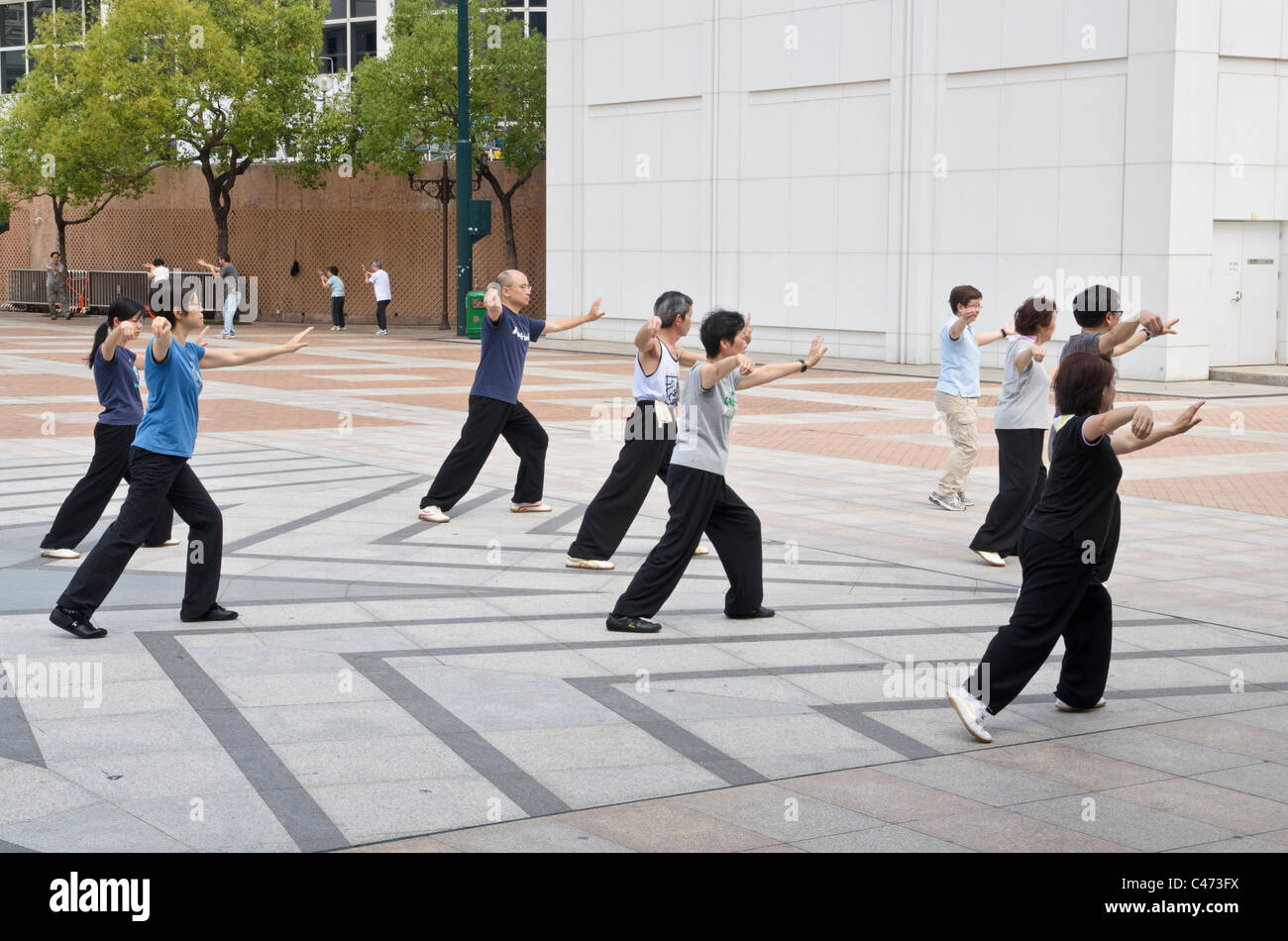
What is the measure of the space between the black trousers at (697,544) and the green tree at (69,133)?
31.5 meters

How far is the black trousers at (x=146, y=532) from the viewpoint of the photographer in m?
7.56

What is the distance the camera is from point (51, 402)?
19172mm

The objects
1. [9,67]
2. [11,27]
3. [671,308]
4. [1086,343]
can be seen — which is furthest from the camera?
[9,67]

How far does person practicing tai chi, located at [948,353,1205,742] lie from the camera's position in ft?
20.5

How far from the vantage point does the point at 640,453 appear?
30.7 ft

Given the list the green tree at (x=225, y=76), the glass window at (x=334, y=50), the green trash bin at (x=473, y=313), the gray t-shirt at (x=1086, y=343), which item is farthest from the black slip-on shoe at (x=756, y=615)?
the glass window at (x=334, y=50)

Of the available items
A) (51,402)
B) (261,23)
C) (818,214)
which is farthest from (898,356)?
(261,23)

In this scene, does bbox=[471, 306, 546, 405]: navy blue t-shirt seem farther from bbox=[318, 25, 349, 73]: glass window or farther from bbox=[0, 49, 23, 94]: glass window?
bbox=[0, 49, 23, 94]: glass window

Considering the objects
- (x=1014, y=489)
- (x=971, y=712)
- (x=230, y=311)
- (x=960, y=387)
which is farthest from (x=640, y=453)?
(x=230, y=311)

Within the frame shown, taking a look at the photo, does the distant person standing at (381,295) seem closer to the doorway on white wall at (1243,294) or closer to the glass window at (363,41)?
the glass window at (363,41)

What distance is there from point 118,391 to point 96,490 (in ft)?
2.03

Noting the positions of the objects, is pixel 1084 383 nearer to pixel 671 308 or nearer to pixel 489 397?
pixel 671 308

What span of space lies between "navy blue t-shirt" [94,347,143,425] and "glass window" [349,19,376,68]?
115 feet
